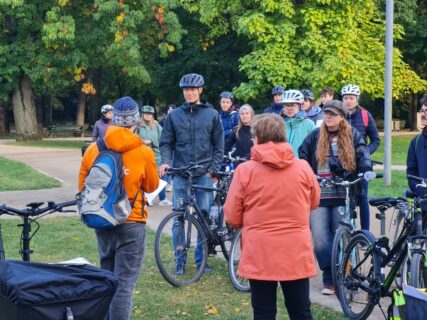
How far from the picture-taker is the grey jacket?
328 inches

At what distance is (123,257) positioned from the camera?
5.66 metres

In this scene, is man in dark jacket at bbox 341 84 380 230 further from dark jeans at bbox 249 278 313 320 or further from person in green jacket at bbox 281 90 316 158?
dark jeans at bbox 249 278 313 320

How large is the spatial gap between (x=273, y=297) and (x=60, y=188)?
1224 centimetres

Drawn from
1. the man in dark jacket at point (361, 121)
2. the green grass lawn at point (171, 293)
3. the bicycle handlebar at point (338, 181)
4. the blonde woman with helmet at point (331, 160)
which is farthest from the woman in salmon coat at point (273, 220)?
the man in dark jacket at point (361, 121)

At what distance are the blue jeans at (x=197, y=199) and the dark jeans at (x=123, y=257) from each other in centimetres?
229

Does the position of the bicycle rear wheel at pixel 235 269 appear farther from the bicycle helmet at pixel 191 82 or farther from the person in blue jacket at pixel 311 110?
the person in blue jacket at pixel 311 110

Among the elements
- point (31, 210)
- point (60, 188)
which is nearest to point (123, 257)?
point (31, 210)

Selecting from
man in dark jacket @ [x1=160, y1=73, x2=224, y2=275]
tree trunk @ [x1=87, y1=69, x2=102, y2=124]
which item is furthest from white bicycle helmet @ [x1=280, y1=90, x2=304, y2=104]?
tree trunk @ [x1=87, y1=69, x2=102, y2=124]

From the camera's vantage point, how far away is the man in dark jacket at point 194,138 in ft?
27.1

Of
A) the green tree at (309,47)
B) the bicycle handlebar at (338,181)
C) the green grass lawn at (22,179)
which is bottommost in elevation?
the green grass lawn at (22,179)

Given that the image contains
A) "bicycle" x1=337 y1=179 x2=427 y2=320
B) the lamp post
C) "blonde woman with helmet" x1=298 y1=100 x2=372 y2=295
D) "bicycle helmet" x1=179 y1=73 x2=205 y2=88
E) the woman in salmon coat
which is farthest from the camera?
the lamp post

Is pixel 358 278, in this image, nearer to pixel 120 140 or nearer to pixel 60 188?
pixel 120 140

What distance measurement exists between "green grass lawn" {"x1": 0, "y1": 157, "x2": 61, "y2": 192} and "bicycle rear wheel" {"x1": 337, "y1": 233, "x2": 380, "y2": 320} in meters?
11.0

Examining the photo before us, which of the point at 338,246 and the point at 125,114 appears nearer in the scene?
the point at 125,114
